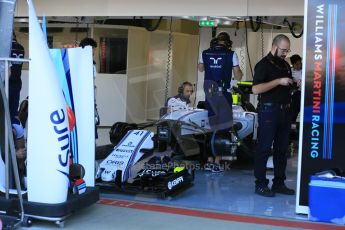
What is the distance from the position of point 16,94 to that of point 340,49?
12.6 ft

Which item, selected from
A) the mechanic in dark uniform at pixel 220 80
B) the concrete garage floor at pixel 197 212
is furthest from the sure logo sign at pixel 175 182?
the mechanic in dark uniform at pixel 220 80

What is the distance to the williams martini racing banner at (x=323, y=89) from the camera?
17.1 ft

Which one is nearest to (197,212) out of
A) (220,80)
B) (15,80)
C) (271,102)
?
(271,102)

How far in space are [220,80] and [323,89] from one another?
2736 millimetres

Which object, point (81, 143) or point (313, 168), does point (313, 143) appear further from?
point (81, 143)

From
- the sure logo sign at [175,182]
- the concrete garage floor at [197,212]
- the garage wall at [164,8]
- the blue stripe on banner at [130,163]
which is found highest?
the garage wall at [164,8]

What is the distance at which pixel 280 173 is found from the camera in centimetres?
643

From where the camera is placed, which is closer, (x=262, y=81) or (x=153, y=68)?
(x=262, y=81)

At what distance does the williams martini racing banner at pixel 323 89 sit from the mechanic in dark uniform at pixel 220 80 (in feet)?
8.09

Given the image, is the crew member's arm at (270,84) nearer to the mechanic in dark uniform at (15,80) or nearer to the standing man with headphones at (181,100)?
the standing man with headphones at (181,100)

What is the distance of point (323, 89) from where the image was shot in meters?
5.29

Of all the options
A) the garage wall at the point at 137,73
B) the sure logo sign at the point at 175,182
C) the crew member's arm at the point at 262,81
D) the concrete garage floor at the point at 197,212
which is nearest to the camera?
the concrete garage floor at the point at 197,212

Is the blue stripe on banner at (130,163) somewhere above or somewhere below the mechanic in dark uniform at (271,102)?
below

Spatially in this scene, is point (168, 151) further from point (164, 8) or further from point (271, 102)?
point (271, 102)
